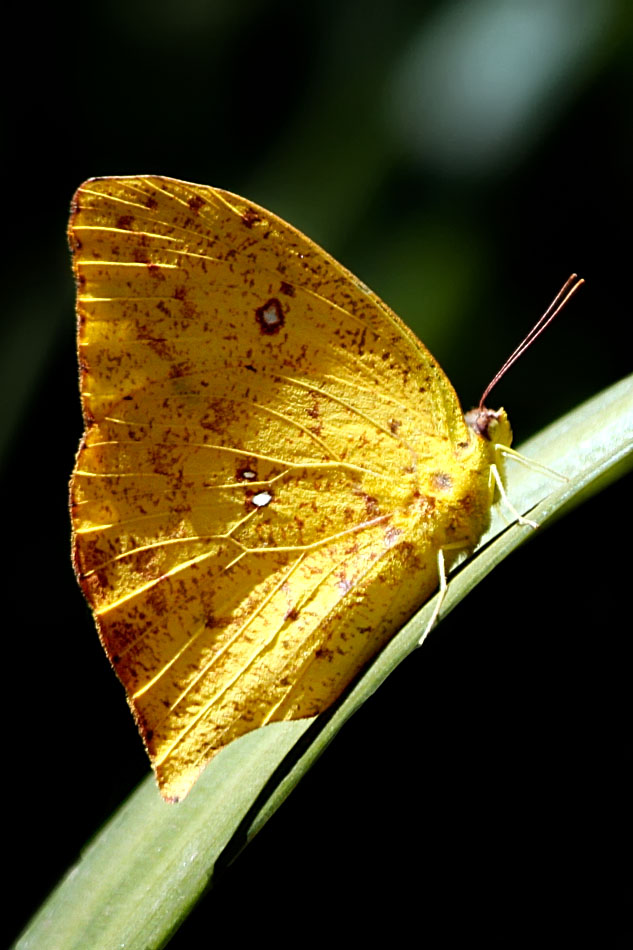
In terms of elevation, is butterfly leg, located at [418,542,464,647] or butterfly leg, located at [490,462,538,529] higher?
butterfly leg, located at [490,462,538,529]

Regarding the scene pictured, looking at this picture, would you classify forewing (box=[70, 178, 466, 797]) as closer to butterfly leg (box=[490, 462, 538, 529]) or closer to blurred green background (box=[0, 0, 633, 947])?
butterfly leg (box=[490, 462, 538, 529])

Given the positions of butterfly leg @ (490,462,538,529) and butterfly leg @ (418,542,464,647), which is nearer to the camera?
butterfly leg @ (418,542,464,647)

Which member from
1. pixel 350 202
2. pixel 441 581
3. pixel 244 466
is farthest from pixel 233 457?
pixel 350 202

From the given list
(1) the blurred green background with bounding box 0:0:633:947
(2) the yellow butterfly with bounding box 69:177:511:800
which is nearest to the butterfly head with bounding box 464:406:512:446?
(2) the yellow butterfly with bounding box 69:177:511:800

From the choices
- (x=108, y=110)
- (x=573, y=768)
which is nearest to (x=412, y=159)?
(x=108, y=110)

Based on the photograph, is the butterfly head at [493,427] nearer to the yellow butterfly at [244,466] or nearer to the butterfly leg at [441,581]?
the yellow butterfly at [244,466]

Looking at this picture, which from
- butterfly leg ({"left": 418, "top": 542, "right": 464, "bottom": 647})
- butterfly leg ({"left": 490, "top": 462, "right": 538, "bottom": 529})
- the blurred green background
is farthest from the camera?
the blurred green background

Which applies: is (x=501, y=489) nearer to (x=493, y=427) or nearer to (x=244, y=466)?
(x=493, y=427)

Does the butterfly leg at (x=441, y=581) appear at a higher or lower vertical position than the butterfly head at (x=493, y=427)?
lower

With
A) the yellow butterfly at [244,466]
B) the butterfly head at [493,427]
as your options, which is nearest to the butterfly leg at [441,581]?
the yellow butterfly at [244,466]

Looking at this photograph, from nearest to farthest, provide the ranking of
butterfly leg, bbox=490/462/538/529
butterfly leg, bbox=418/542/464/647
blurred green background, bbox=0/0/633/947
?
butterfly leg, bbox=418/542/464/647 → butterfly leg, bbox=490/462/538/529 → blurred green background, bbox=0/0/633/947
